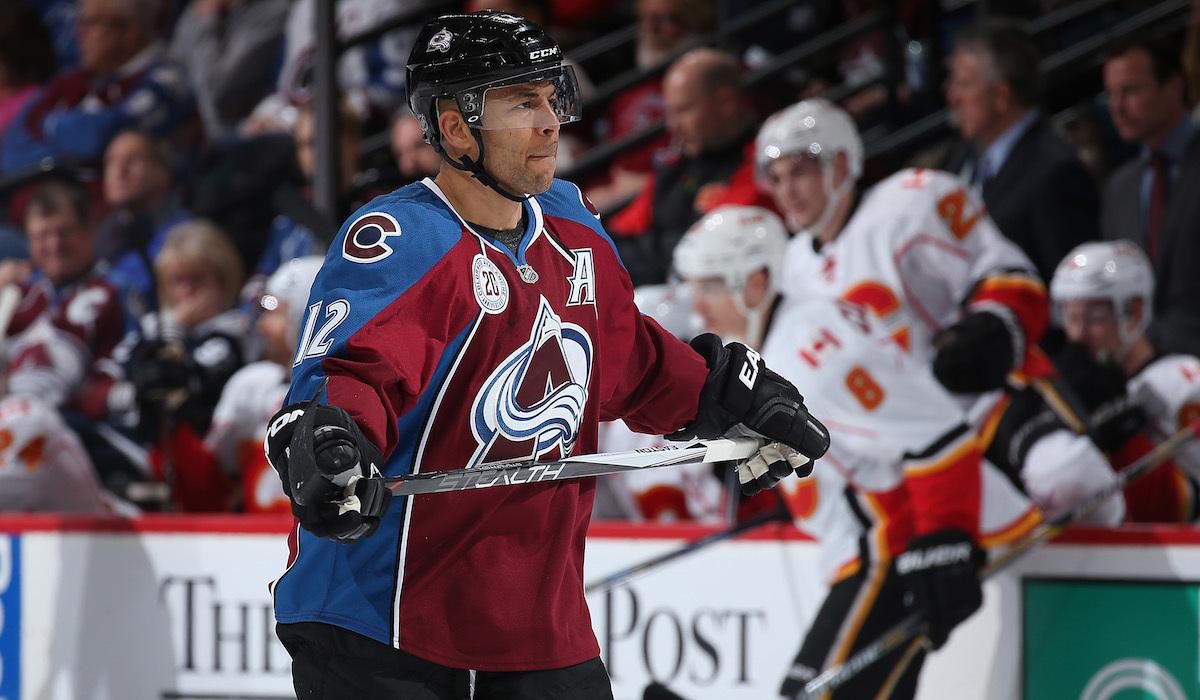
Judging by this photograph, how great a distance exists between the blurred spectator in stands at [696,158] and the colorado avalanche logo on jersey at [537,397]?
2.66 m

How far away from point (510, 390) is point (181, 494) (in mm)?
3067

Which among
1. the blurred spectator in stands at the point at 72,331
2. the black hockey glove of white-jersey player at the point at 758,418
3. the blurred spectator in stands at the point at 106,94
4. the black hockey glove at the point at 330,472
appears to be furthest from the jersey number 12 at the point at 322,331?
the blurred spectator in stands at the point at 106,94

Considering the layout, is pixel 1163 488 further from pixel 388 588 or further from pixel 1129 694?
pixel 388 588

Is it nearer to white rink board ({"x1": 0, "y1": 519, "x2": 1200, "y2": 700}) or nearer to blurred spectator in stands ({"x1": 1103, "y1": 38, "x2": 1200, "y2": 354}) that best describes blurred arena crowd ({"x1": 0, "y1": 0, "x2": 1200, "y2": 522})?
blurred spectator in stands ({"x1": 1103, "y1": 38, "x2": 1200, "y2": 354})

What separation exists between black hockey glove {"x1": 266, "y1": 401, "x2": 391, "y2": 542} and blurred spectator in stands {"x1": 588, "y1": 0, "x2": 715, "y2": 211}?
3921 mm

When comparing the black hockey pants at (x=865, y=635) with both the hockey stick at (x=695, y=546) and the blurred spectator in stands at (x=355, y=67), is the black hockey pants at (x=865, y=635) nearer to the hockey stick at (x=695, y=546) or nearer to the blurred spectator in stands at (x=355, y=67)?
the hockey stick at (x=695, y=546)

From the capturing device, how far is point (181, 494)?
5.22 m

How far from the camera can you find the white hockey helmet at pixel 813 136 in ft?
14.7

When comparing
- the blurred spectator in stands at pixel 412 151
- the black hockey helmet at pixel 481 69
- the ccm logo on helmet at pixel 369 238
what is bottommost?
the ccm logo on helmet at pixel 369 238

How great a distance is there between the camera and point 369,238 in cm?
230

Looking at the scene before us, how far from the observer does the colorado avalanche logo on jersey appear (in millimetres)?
2369

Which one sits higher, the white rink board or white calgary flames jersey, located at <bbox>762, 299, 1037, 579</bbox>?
white calgary flames jersey, located at <bbox>762, 299, 1037, 579</bbox>

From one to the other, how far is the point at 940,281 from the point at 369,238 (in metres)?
2.41

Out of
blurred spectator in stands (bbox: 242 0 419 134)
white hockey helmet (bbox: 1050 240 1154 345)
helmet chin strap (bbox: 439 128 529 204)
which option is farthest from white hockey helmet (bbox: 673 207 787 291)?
blurred spectator in stands (bbox: 242 0 419 134)
